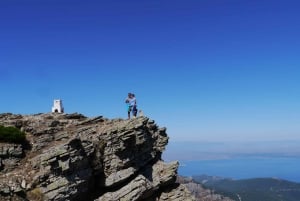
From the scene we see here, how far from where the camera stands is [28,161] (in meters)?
30.3

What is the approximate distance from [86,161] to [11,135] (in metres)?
6.52

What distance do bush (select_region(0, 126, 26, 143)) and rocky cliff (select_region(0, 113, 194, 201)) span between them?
506 millimetres

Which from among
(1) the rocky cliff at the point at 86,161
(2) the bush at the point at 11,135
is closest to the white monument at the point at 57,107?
(1) the rocky cliff at the point at 86,161

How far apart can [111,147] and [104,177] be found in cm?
275

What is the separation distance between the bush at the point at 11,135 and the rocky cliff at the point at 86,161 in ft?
→ 1.66

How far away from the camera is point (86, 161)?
32281mm

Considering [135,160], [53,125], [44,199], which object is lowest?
[44,199]

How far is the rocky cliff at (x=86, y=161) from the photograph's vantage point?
28516 mm

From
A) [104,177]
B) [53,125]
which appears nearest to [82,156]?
[104,177]

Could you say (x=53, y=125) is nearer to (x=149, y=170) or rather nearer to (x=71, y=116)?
(x=71, y=116)

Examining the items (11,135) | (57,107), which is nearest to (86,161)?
(11,135)

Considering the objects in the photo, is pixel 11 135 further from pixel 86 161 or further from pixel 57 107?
pixel 57 107

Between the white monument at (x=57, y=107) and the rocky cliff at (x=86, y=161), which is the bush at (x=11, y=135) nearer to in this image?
the rocky cliff at (x=86, y=161)

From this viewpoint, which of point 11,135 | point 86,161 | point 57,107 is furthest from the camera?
point 57,107
